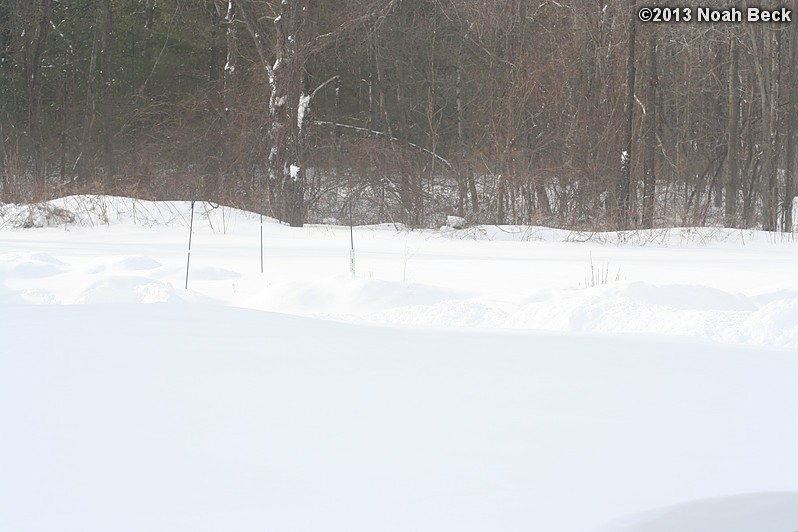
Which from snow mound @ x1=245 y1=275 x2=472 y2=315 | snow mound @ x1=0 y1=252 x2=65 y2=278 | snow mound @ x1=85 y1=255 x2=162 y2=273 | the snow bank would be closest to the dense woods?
snow mound @ x1=85 y1=255 x2=162 y2=273

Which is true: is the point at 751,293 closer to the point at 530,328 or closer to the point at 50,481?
the point at 530,328

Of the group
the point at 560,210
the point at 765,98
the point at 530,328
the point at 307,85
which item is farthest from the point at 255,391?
the point at 765,98

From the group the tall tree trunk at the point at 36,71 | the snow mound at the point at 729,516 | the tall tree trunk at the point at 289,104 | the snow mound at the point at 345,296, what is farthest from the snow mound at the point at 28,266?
the tall tree trunk at the point at 36,71

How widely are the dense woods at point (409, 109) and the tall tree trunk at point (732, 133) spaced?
52mm

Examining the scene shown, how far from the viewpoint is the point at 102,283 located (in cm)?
699

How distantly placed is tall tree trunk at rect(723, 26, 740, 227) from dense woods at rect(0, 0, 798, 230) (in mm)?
52

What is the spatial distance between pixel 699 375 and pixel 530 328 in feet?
4.91

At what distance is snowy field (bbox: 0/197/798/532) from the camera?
2.80 meters

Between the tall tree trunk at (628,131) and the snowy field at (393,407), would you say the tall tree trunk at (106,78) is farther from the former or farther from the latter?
the snowy field at (393,407)

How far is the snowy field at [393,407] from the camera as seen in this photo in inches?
110

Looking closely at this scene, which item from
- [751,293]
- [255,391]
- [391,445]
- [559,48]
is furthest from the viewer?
[559,48]

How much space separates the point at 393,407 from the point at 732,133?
19.9m

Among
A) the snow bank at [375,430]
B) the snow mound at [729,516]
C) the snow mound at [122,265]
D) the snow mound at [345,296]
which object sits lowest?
the snow mound at [729,516]

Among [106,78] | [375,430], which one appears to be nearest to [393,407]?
[375,430]
